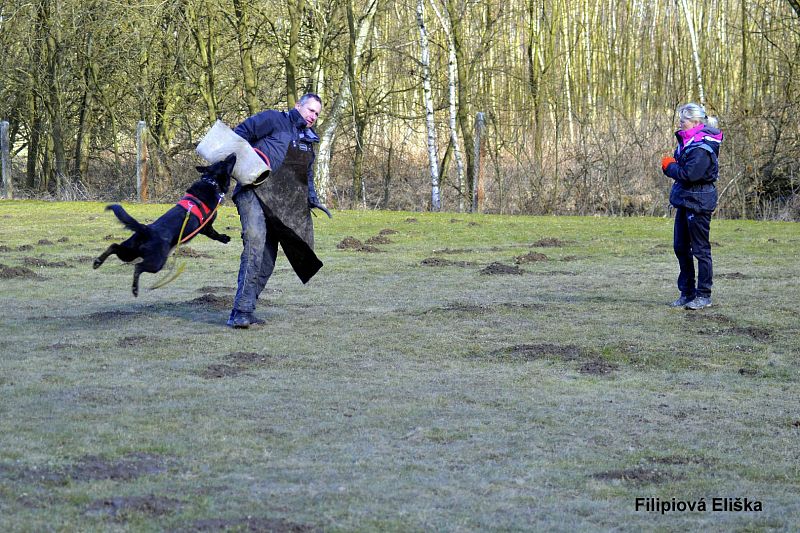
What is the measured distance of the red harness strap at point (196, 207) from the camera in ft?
28.9

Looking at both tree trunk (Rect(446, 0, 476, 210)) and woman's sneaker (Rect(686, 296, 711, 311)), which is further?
tree trunk (Rect(446, 0, 476, 210))

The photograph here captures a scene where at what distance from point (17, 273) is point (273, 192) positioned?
5098mm

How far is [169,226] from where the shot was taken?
28.1 feet

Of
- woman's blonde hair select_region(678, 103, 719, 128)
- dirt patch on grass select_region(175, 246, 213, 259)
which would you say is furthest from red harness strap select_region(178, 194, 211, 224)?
dirt patch on grass select_region(175, 246, 213, 259)

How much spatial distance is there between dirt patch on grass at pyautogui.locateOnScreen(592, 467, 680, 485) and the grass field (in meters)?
0.02

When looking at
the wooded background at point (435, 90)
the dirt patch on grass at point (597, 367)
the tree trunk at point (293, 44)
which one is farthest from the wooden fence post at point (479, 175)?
the dirt patch on grass at point (597, 367)

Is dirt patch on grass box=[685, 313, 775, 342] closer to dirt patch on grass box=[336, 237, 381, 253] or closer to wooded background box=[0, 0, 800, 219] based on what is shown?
dirt patch on grass box=[336, 237, 381, 253]

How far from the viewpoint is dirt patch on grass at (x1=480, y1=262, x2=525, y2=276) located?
13992 millimetres

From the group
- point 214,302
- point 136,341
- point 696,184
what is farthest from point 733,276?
point 136,341

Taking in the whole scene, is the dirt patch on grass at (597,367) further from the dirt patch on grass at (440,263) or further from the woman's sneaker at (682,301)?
the dirt patch on grass at (440,263)

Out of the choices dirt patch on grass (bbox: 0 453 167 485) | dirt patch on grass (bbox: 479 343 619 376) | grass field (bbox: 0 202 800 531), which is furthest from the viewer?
dirt patch on grass (bbox: 479 343 619 376)

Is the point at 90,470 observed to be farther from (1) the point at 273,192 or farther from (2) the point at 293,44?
(2) the point at 293,44

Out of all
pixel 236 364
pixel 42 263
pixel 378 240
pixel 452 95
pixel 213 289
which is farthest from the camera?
pixel 452 95

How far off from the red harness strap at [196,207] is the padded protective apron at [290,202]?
0.70 metres
